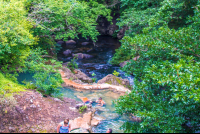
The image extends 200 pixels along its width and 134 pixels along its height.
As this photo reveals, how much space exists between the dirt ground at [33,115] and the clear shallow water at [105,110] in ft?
3.84

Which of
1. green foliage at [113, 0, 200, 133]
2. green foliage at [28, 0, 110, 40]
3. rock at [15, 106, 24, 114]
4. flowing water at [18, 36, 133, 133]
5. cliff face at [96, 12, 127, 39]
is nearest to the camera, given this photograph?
green foliage at [113, 0, 200, 133]

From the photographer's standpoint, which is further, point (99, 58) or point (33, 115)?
point (99, 58)

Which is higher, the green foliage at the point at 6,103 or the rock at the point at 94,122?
the green foliage at the point at 6,103

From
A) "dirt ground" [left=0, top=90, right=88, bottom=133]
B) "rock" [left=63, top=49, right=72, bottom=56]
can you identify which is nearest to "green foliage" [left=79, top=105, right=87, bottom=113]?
"dirt ground" [left=0, top=90, right=88, bottom=133]

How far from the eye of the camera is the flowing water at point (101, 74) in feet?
25.0

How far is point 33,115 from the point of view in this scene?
6.80m

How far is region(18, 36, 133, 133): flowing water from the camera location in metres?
7.61

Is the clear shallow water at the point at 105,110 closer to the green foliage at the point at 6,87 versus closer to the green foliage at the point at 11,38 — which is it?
the green foliage at the point at 6,87

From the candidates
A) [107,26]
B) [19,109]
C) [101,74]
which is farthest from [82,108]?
[107,26]

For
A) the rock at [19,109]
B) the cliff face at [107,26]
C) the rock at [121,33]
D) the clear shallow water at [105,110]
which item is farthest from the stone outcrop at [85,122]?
the cliff face at [107,26]

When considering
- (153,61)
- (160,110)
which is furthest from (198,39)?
(160,110)

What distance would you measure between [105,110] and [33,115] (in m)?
3.41

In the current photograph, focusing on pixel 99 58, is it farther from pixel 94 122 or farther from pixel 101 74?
pixel 94 122

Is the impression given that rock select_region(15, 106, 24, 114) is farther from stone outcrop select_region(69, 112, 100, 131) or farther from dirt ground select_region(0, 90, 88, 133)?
stone outcrop select_region(69, 112, 100, 131)
